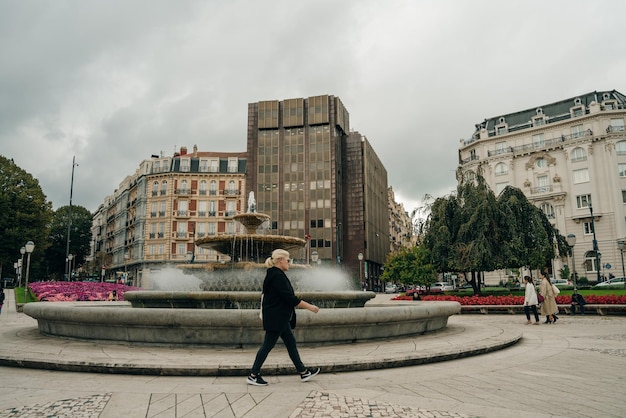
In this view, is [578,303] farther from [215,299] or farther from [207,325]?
[207,325]

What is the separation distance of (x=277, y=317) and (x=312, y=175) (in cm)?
5349

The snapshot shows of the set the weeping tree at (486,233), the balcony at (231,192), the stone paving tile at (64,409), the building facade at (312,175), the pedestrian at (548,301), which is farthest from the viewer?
the balcony at (231,192)

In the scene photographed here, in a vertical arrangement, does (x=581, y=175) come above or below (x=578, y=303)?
above

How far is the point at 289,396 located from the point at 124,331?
3.72 metres

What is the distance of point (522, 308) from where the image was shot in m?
17.6

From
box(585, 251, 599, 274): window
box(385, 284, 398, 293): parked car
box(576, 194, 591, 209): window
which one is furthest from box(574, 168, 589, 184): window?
box(385, 284, 398, 293): parked car

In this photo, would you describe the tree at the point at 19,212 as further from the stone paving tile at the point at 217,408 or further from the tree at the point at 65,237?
the stone paving tile at the point at 217,408

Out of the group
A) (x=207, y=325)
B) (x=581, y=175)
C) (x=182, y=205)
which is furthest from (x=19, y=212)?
(x=581, y=175)

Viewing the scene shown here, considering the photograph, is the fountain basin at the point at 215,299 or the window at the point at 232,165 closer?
the fountain basin at the point at 215,299

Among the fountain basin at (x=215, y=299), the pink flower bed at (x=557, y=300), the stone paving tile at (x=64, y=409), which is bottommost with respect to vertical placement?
the pink flower bed at (x=557, y=300)

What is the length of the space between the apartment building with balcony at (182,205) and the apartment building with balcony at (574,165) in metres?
31.8

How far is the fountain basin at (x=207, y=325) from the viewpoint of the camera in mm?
6469

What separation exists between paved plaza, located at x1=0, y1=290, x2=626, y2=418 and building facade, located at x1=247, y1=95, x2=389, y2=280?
1931 inches

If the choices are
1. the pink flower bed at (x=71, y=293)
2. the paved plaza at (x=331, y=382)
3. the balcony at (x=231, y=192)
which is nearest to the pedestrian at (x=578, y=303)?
the paved plaza at (x=331, y=382)
